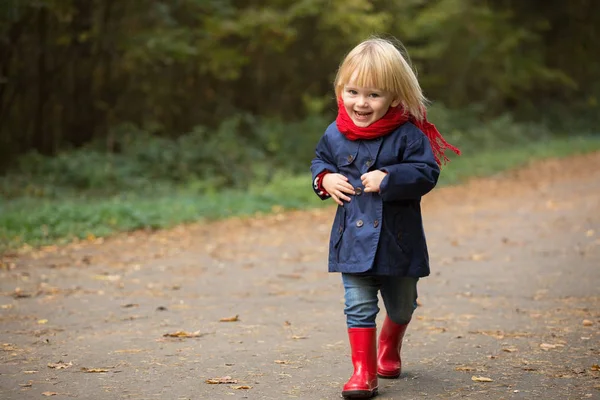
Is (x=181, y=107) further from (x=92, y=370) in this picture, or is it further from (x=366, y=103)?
(x=366, y=103)

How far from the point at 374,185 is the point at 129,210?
8.48 metres

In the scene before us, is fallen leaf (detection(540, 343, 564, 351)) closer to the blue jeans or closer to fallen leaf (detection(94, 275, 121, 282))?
the blue jeans

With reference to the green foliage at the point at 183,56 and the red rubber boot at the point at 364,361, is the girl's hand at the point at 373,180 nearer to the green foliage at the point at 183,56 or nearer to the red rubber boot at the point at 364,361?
the red rubber boot at the point at 364,361

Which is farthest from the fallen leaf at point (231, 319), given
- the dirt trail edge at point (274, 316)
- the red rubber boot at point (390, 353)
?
the red rubber boot at point (390, 353)

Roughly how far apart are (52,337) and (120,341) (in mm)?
527

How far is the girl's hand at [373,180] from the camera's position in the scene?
4461 mm

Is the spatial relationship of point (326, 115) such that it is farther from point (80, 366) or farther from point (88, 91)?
point (80, 366)

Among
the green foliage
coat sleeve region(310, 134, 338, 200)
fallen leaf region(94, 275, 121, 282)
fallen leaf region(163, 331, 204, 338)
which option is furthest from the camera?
the green foliage

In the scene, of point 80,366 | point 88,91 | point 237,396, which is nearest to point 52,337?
point 80,366

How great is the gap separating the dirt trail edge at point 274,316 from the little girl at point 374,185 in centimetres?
48

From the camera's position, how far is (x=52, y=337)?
20.3ft

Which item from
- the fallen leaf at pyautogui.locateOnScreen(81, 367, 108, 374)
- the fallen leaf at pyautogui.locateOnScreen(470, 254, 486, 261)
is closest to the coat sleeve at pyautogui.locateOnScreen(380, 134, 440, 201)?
the fallen leaf at pyautogui.locateOnScreen(81, 367, 108, 374)

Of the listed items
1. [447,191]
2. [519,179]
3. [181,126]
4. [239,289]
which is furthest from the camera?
[181,126]

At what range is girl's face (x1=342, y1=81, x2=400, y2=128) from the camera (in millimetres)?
4598
